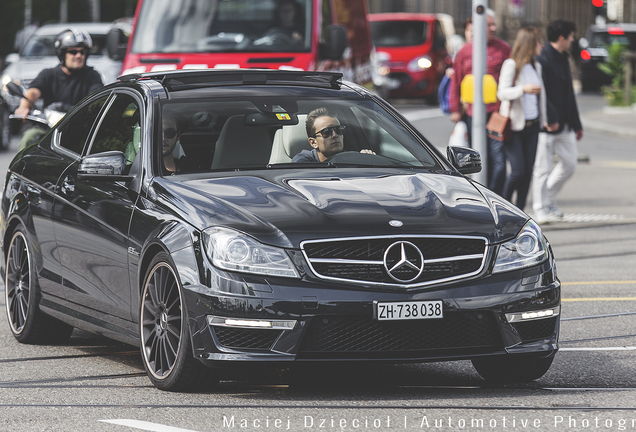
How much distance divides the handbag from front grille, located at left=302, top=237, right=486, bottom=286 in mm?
6697

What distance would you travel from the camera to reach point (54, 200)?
290 inches

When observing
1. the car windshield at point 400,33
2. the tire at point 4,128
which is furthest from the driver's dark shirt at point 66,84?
the car windshield at point 400,33

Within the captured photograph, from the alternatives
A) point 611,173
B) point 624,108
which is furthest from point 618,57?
point 611,173

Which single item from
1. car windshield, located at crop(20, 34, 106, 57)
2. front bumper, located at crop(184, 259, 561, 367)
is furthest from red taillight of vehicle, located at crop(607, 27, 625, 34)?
front bumper, located at crop(184, 259, 561, 367)

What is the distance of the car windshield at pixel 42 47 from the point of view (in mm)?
24828

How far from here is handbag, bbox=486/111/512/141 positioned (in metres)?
12.3

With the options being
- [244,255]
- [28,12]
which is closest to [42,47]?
[244,255]

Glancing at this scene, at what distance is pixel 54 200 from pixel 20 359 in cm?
89

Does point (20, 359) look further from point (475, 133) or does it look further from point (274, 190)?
point (475, 133)

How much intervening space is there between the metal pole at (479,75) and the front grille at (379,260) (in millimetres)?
6880

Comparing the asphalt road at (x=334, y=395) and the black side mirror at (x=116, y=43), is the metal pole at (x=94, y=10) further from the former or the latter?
the asphalt road at (x=334, y=395)

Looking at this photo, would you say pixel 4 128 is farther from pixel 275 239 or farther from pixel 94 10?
pixel 94 10

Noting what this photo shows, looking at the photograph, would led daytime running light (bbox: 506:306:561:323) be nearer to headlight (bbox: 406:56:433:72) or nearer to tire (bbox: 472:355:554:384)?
tire (bbox: 472:355:554:384)

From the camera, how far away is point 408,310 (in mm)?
5676
